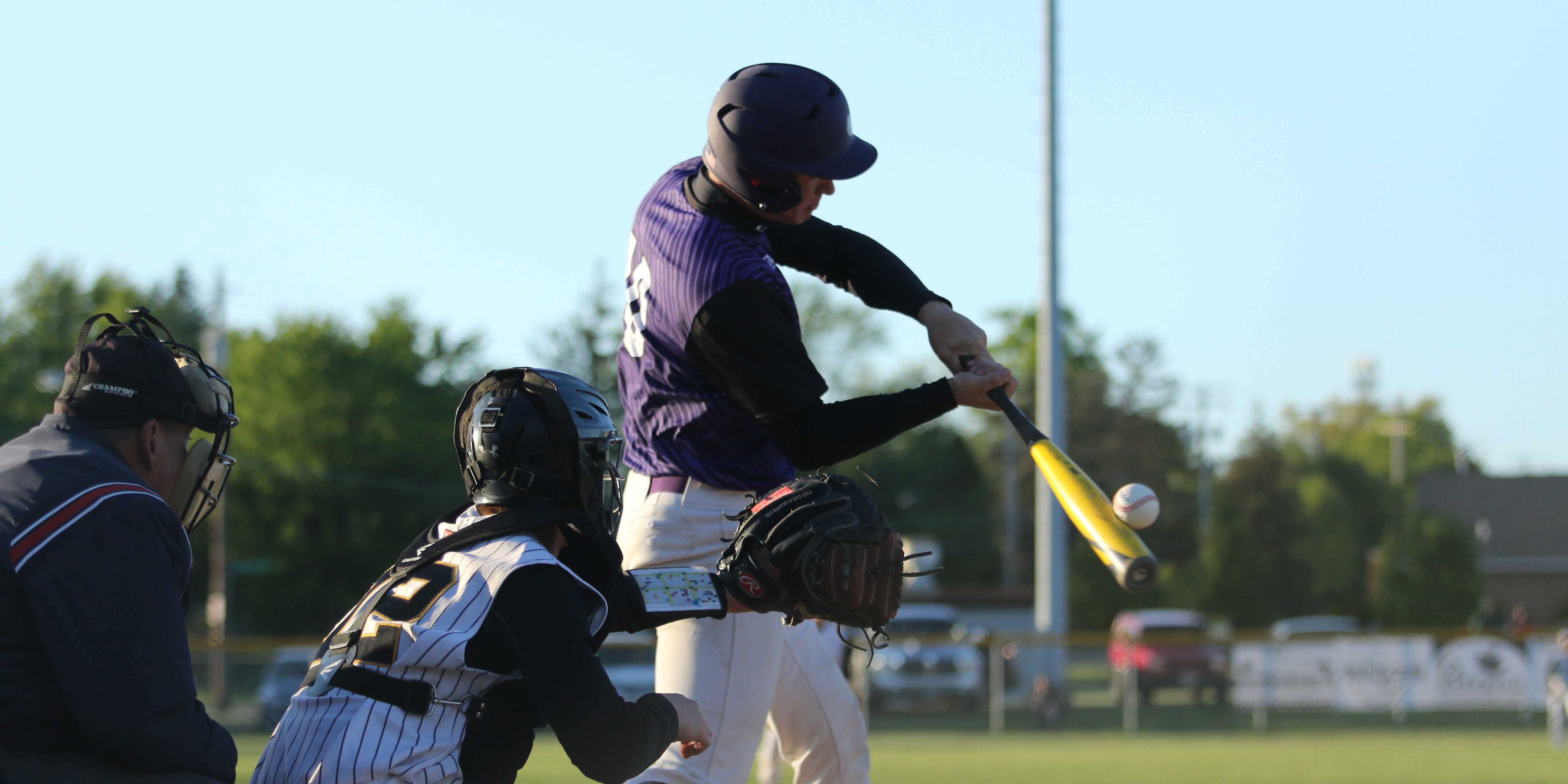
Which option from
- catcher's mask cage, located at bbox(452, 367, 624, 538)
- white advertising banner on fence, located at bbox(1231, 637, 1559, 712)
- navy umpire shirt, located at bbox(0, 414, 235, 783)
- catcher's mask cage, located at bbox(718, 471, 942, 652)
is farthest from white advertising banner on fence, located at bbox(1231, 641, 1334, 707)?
navy umpire shirt, located at bbox(0, 414, 235, 783)

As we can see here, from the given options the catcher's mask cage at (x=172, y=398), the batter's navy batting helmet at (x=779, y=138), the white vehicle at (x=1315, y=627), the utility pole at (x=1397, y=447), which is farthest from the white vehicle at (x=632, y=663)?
the utility pole at (x=1397, y=447)

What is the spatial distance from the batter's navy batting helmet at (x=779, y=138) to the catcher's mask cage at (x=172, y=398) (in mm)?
1246

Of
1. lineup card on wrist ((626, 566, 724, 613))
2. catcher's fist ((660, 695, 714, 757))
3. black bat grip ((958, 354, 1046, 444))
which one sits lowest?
catcher's fist ((660, 695, 714, 757))

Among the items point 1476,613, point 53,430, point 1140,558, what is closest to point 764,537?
point 1140,558

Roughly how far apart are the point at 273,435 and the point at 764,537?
47.2m

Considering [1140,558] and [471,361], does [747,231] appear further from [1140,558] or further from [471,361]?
[471,361]

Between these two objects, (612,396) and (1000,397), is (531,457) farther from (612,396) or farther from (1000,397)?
(612,396)

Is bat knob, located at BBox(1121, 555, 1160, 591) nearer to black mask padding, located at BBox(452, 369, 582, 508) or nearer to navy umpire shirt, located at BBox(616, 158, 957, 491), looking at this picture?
navy umpire shirt, located at BBox(616, 158, 957, 491)

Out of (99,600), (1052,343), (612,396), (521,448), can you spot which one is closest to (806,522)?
(521,448)

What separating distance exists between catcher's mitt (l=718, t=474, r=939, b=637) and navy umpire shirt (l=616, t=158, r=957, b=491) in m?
0.22

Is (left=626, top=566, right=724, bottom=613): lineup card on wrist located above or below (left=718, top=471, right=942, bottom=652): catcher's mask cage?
below

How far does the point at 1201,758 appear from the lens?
1447 centimetres

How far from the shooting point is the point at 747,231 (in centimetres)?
359

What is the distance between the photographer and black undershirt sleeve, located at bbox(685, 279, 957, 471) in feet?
11.0
